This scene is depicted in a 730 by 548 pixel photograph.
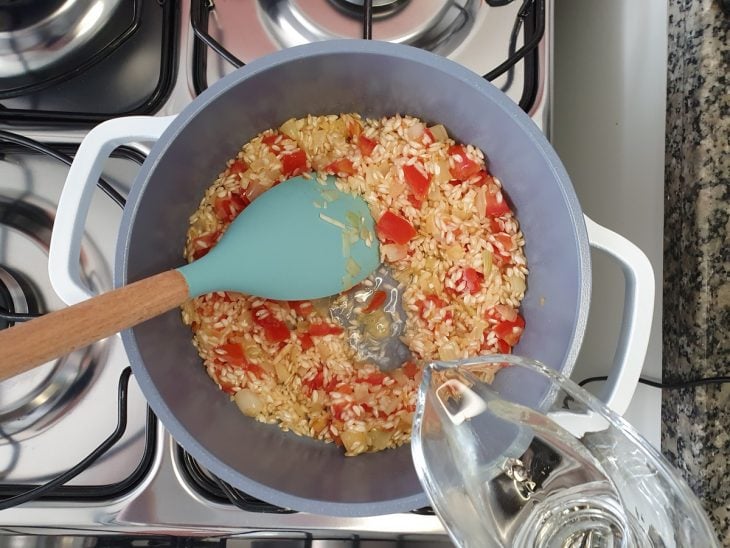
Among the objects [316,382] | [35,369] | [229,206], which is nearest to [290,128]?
[229,206]

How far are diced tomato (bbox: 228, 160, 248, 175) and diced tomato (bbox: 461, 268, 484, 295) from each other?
33 cm

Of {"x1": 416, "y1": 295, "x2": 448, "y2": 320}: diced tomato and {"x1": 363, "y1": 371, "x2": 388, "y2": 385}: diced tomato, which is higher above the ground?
{"x1": 416, "y1": 295, "x2": 448, "y2": 320}: diced tomato

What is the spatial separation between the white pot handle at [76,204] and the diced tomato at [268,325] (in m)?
0.26

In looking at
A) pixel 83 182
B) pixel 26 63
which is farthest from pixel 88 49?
pixel 83 182

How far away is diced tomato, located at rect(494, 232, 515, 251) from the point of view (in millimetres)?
853

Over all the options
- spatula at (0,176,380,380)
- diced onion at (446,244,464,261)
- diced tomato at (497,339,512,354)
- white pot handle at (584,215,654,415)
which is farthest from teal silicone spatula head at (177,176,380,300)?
white pot handle at (584,215,654,415)

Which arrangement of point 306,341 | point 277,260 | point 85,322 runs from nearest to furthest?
point 85,322
point 277,260
point 306,341

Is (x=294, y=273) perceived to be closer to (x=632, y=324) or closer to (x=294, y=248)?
(x=294, y=248)

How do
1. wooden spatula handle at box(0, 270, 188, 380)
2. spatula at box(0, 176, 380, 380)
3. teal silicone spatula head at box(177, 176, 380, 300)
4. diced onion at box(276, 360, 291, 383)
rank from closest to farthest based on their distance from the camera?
wooden spatula handle at box(0, 270, 188, 380) < spatula at box(0, 176, 380, 380) < teal silicone spatula head at box(177, 176, 380, 300) < diced onion at box(276, 360, 291, 383)

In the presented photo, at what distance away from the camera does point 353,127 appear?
88 centimetres

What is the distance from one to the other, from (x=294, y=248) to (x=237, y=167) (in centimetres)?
14

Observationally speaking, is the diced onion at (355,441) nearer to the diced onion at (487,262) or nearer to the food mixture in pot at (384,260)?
the food mixture in pot at (384,260)

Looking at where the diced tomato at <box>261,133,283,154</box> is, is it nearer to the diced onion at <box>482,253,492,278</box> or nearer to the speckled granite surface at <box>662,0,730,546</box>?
the diced onion at <box>482,253,492,278</box>

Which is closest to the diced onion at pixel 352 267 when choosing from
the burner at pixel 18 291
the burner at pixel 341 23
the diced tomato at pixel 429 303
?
the diced tomato at pixel 429 303
